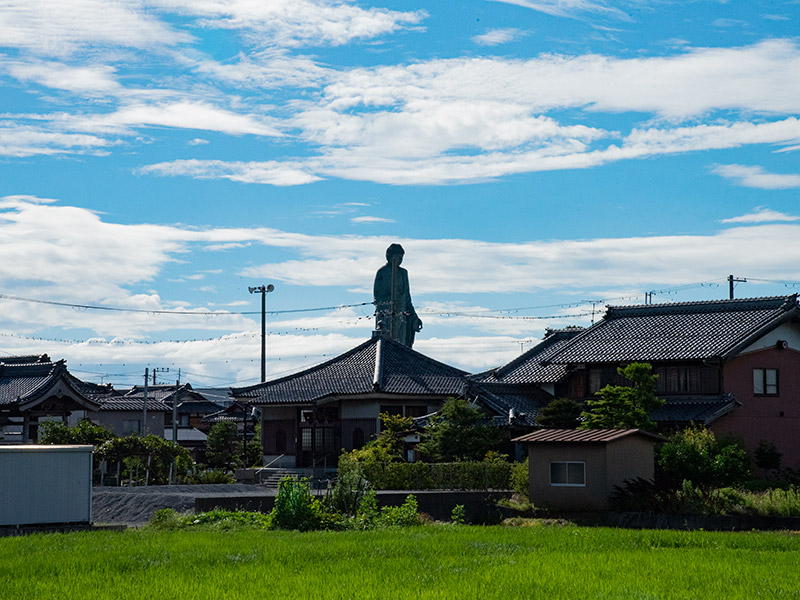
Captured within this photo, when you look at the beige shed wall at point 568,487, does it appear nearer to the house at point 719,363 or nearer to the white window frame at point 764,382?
the house at point 719,363

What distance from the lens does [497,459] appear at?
1367 inches

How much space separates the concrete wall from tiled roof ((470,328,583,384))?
7.46 meters

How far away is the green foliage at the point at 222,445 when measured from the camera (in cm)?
6291

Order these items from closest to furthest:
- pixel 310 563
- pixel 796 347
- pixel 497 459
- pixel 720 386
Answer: pixel 310 563 → pixel 497 459 → pixel 720 386 → pixel 796 347

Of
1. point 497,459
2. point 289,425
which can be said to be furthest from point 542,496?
point 289,425

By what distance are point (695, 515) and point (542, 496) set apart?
4.57 meters

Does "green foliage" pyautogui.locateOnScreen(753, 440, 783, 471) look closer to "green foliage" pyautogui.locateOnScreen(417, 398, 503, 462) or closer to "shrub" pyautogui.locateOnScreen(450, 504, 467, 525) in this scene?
"green foliage" pyautogui.locateOnScreen(417, 398, 503, 462)

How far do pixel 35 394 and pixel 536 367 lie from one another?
23.0 meters

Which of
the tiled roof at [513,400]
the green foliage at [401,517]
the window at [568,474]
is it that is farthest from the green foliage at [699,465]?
the tiled roof at [513,400]

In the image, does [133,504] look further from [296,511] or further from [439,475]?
[439,475]

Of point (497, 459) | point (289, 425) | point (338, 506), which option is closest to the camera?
point (338, 506)

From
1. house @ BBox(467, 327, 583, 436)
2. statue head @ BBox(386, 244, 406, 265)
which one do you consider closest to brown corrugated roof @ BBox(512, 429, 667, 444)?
house @ BBox(467, 327, 583, 436)

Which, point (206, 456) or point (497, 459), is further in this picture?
point (206, 456)

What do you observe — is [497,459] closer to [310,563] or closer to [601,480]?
[601,480]
